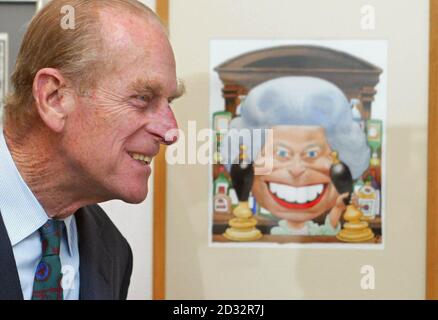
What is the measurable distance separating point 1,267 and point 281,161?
0.53 m

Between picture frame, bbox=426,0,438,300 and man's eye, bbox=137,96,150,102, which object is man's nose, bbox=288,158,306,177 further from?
man's eye, bbox=137,96,150,102

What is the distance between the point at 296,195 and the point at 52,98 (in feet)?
1.61

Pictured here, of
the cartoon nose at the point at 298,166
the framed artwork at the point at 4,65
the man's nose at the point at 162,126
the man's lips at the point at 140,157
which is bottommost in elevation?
the cartoon nose at the point at 298,166

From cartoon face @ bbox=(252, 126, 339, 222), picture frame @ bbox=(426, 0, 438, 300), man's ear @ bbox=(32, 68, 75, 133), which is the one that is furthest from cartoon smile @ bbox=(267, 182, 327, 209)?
man's ear @ bbox=(32, 68, 75, 133)

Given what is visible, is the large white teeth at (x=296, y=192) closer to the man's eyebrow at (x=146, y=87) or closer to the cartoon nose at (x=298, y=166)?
the cartoon nose at (x=298, y=166)

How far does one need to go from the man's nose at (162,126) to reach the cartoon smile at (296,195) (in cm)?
34

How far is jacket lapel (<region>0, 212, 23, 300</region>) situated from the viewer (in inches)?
26.3

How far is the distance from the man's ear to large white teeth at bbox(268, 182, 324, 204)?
441 millimetres

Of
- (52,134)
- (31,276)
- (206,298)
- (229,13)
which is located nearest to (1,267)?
(31,276)

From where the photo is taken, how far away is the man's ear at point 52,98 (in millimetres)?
719

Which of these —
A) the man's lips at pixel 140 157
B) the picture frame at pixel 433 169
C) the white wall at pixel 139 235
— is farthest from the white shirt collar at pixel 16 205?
the picture frame at pixel 433 169

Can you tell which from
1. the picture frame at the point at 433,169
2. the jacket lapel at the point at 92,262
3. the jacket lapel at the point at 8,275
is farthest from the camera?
the picture frame at the point at 433,169

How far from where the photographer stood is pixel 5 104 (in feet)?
2.60

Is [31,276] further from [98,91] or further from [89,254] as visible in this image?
[98,91]
